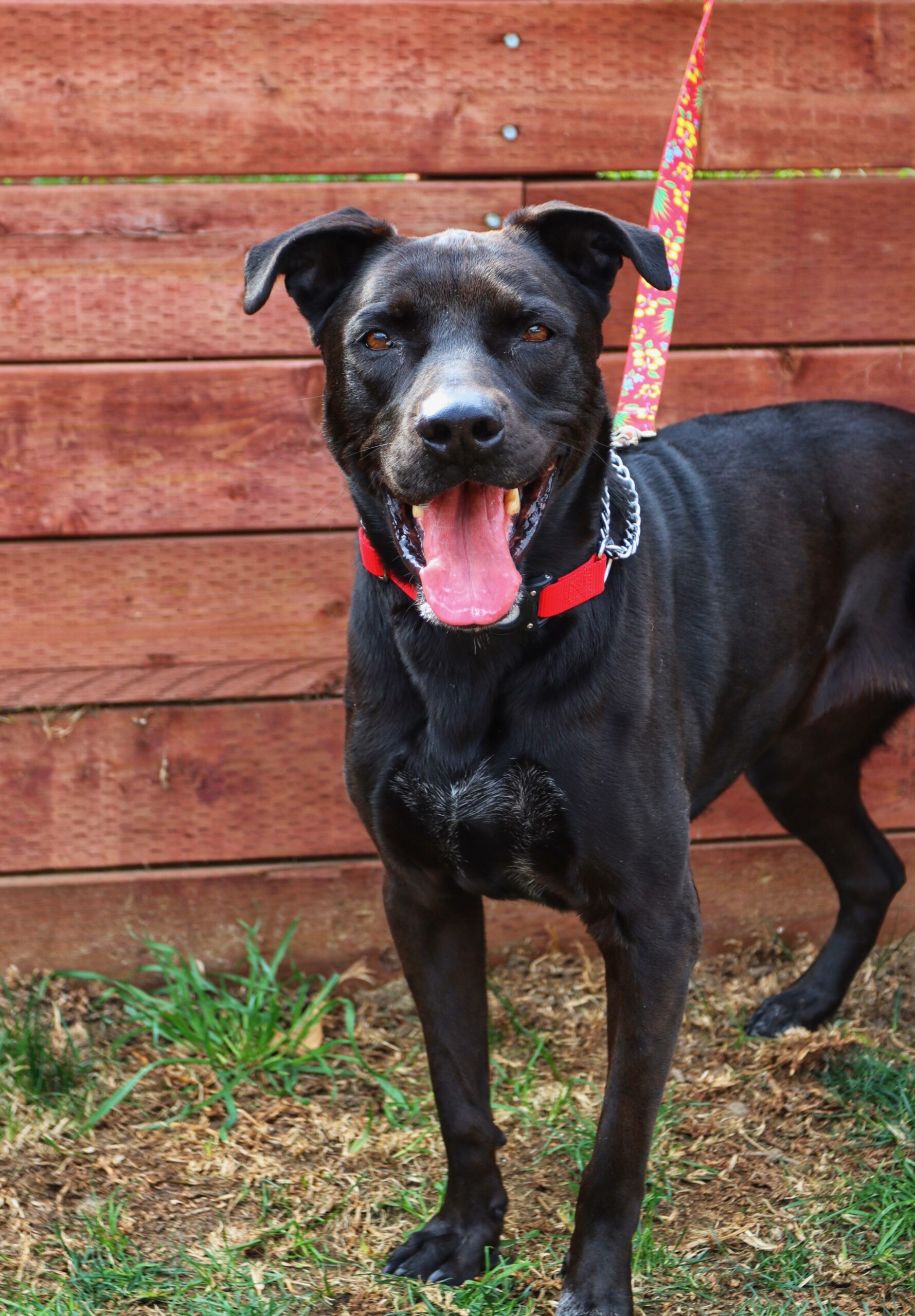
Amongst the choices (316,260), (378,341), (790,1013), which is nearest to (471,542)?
(378,341)

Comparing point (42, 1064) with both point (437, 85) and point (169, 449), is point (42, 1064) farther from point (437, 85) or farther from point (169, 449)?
point (437, 85)

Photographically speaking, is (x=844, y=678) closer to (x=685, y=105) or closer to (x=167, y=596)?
(x=685, y=105)

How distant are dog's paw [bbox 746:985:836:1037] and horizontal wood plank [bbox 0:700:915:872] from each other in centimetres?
62

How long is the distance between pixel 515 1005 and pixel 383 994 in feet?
1.13

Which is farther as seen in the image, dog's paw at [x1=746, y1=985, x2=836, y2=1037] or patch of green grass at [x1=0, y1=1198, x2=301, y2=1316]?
dog's paw at [x1=746, y1=985, x2=836, y2=1037]

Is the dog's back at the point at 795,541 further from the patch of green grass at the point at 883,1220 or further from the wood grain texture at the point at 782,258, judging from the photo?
the patch of green grass at the point at 883,1220

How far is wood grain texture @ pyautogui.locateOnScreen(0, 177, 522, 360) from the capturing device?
9.82ft

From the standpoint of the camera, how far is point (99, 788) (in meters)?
3.23

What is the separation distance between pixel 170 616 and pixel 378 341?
4.15ft

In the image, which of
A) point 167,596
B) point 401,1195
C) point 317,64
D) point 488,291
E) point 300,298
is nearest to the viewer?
point 488,291

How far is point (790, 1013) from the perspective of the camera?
3117 mm

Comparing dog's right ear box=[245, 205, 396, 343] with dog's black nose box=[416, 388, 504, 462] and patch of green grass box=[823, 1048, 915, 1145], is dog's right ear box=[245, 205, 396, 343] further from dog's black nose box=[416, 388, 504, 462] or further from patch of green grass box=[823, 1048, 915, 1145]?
patch of green grass box=[823, 1048, 915, 1145]

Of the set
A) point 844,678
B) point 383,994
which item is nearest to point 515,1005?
point 383,994

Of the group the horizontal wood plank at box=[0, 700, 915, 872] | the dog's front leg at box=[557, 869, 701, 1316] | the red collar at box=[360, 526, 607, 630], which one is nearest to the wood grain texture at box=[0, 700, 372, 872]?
the horizontal wood plank at box=[0, 700, 915, 872]
